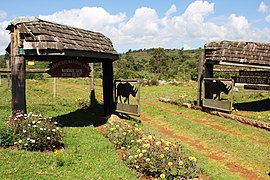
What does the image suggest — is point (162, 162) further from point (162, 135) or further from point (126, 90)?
point (126, 90)

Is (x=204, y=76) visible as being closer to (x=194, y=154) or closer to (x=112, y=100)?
(x=112, y=100)

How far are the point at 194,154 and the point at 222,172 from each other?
4.70 ft

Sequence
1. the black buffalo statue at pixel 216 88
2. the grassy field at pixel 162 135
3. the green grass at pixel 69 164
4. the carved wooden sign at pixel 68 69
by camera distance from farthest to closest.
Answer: the black buffalo statue at pixel 216 88
the carved wooden sign at pixel 68 69
the grassy field at pixel 162 135
the green grass at pixel 69 164

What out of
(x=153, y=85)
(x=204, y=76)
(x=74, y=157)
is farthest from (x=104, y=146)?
(x=153, y=85)

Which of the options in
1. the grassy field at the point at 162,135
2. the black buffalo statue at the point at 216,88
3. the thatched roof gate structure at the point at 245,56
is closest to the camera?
the grassy field at the point at 162,135

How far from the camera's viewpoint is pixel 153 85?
102 ft

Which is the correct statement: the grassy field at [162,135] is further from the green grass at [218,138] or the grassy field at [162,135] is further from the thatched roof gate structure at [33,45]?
the thatched roof gate structure at [33,45]

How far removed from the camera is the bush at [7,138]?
7541 millimetres

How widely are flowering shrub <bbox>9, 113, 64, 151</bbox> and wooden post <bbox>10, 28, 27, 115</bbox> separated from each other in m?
0.64

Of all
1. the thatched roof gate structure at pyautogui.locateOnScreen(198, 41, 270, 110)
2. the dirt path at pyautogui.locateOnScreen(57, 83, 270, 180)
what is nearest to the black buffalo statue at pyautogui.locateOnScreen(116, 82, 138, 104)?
the dirt path at pyautogui.locateOnScreen(57, 83, 270, 180)

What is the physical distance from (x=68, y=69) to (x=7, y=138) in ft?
11.4

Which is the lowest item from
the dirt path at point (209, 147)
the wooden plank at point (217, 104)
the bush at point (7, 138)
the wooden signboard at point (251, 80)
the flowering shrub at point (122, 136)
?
the dirt path at point (209, 147)

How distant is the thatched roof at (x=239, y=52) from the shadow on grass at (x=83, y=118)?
6516 mm

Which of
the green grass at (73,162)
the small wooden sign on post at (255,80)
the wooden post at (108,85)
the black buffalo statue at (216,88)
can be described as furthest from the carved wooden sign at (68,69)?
the small wooden sign on post at (255,80)
